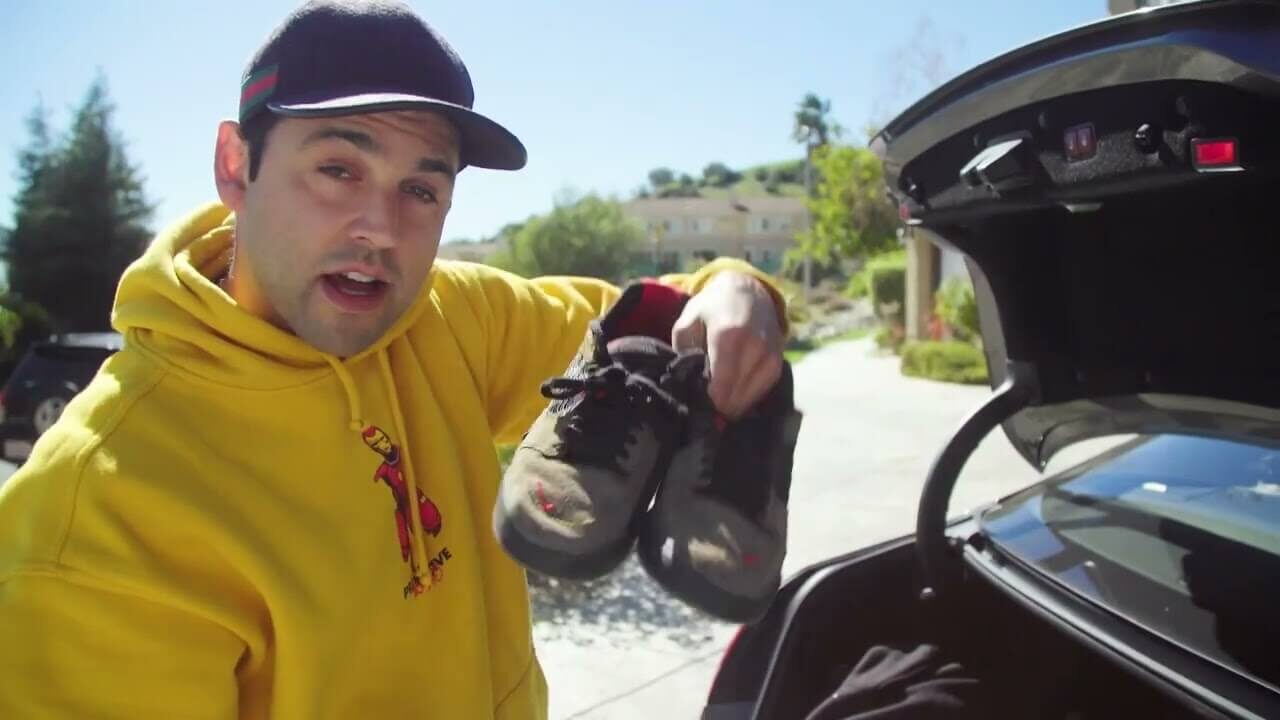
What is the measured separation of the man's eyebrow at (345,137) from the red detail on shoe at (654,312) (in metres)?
0.49

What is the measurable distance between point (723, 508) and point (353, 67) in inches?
33.9

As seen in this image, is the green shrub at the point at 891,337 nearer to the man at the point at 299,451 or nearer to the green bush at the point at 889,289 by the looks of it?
the green bush at the point at 889,289

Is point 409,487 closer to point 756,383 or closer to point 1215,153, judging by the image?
point 756,383

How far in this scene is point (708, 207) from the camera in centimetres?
7656

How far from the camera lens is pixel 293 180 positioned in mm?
1465

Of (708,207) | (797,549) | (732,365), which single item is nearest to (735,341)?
(732,365)

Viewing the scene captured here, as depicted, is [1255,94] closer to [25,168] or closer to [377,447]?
[377,447]

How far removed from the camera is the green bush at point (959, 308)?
15703 mm

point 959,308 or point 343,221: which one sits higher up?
point 343,221

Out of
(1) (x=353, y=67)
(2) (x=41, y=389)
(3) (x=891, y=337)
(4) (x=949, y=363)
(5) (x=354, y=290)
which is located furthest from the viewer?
(3) (x=891, y=337)

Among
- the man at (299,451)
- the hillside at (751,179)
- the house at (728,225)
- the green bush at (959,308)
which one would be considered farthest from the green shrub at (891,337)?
the hillside at (751,179)

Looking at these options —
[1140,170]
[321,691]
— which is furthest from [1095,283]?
[321,691]

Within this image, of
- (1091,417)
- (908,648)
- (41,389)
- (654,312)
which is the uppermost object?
(654,312)

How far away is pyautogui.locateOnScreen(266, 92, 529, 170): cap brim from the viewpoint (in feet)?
4.49
